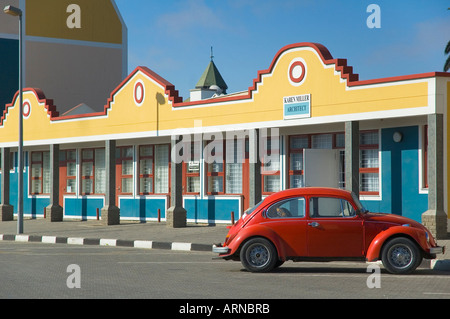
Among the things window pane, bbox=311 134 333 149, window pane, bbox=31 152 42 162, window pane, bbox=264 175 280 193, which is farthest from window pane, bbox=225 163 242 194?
window pane, bbox=31 152 42 162

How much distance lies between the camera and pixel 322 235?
12.3m

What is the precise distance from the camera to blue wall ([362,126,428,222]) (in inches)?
723

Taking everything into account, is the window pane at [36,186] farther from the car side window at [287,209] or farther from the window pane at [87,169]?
the car side window at [287,209]

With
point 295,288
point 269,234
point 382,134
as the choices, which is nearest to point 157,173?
point 382,134

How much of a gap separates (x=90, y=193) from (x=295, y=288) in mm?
19315

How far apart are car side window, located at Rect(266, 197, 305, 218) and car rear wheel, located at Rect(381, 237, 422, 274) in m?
1.58

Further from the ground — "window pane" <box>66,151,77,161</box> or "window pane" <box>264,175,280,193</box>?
"window pane" <box>66,151,77,161</box>

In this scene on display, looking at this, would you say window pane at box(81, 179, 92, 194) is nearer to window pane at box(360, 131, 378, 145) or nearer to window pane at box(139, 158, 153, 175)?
window pane at box(139, 158, 153, 175)

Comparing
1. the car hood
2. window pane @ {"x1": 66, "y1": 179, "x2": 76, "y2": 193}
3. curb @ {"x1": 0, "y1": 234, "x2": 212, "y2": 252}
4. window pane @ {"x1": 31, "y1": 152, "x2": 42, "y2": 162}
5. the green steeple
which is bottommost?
curb @ {"x1": 0, "y1": 234, "x2": 212, "y2": 252}

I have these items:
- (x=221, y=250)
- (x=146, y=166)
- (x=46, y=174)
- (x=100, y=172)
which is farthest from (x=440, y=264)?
(x=46, y=174)

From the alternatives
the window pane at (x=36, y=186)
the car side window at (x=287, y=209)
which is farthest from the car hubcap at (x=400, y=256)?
the window pane at (x=36, y=186)

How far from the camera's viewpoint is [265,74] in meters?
20.3

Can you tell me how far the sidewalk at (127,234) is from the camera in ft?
59.5

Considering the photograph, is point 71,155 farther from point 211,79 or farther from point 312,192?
point 211,79
